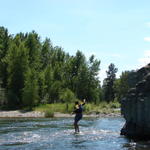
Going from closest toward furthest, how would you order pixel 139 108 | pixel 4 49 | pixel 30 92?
pixel 139 108
pixel 30 92
pixel 4 49

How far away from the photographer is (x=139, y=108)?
28.7 m

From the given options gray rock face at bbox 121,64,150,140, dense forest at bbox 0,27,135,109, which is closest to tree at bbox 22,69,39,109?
dense forest at bbox 0,27,135,109

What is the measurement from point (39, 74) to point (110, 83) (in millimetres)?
72290

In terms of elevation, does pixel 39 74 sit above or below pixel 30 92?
above

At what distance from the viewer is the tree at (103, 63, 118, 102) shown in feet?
521

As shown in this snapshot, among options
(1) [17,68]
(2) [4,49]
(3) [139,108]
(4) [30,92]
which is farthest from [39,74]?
(3) [139,108]

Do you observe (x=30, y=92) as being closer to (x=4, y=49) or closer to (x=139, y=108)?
(x=4, y=49)

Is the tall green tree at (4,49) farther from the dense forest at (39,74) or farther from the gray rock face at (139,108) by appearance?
the gray rock face at (139,108)

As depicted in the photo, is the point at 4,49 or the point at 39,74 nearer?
the point at 39,74

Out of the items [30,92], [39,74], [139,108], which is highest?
[39,74]

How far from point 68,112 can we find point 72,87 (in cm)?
3763

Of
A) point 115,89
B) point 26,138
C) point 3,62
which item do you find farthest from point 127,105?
point 115,89

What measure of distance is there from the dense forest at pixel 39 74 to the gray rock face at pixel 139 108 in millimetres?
55459

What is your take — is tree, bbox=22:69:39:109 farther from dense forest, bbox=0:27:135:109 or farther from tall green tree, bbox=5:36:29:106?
tall green tree, bbox=5:36:29:106
